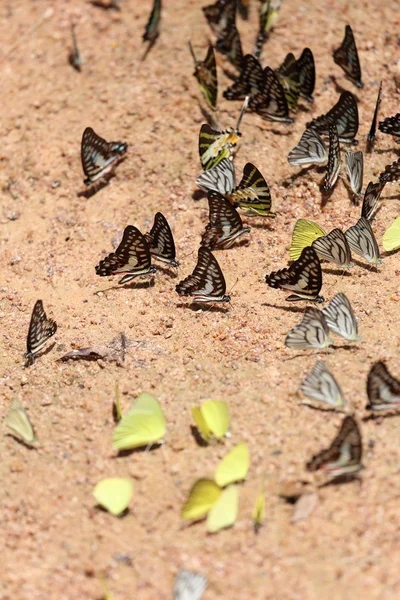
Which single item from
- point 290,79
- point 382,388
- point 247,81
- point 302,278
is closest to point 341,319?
point 302,278

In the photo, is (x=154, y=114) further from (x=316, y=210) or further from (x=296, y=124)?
(x=316, y=210)

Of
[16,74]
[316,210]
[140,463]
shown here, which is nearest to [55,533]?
[140,463]

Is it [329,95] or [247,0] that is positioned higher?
[247,0]

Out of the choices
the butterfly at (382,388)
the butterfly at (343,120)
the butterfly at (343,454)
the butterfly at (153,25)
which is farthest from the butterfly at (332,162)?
the butterfly at (343,454)

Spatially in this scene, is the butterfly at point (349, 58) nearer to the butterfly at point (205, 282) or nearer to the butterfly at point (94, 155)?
the butterfly at point (94, 155)

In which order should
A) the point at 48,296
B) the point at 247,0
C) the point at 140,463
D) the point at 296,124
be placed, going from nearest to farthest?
the point at 140,463 → the point at 48,296 → the point at 296,124 → the point at 247,0

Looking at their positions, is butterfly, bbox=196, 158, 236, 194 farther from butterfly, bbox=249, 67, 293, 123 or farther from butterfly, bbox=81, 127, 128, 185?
butterfly, bbox=81, 127, 128, 185

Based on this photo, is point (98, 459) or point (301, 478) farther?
point (98, 459)
